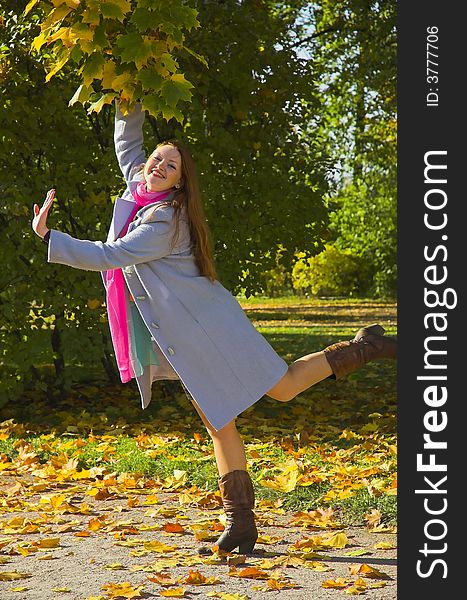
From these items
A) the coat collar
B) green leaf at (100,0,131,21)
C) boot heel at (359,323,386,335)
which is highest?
green leaf at (100,0,131,21)

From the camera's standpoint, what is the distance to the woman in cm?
412

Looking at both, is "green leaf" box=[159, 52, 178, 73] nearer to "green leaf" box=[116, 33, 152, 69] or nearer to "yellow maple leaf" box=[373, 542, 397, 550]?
"green leaf" box=[116, 33, 152, 69]

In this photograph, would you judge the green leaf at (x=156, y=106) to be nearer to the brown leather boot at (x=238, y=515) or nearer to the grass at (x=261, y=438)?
the brown leather boot at (x=238, y=515)

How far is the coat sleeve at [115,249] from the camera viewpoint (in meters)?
3.99

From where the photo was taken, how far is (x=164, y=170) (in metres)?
4.22

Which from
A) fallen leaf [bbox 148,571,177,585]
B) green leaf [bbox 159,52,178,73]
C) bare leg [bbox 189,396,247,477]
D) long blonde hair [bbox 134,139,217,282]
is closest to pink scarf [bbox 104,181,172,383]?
long blonde hair [bbox 134,139,217,282]

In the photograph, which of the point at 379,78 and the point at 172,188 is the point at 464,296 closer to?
the point at 172,188

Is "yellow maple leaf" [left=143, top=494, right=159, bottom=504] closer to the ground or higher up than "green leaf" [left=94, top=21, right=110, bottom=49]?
closer to the ground

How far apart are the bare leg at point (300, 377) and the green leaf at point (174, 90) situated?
1270 millimetres

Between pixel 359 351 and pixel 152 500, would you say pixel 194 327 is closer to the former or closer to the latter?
pixel 359 351

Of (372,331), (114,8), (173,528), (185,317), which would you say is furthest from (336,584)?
(114,8)

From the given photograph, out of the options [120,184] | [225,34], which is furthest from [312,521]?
[225,34]

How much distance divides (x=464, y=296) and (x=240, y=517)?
1.48 metres

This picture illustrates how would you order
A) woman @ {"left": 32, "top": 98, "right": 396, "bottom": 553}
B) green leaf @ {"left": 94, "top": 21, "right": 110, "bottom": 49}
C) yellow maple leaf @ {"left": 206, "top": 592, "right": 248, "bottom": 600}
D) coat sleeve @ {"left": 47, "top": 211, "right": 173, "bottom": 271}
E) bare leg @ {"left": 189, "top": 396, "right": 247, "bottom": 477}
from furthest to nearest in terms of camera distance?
green leaf @ {"left": 94, "top": 21, "right": 110, "bottom": 49} < bare leg @ {"left": 189, "top": 396, "right": 247, "bottom": 477} < woman @ {"left": 32, "top": 98, "right": 396, "bottom": 553} < coat sleeve @ {"left": 47, "top": 211, "right": 173, "bottom": 271} < yellow maple leaf @ {"left": 206, "top": 592, "right": 248, "bottom": 600}
